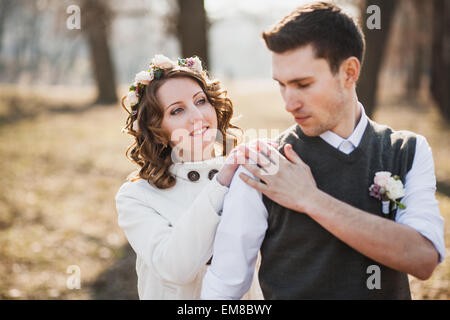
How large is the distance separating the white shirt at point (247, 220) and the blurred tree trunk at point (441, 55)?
50.7 ft

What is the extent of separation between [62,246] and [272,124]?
11797 mm

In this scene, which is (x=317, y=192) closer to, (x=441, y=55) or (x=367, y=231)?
(x=367, y=231)

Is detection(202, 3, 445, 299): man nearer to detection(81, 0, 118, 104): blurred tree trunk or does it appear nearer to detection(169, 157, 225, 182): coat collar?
detection(169, 157, 225, 182): coat collar

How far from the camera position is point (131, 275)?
5.45m

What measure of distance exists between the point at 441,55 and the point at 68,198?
46.3 ft

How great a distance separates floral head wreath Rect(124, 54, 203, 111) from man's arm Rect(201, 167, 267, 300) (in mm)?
1087

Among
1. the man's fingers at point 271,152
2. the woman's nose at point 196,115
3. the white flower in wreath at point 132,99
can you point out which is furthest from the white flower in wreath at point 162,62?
the man's fingers at point 271,152

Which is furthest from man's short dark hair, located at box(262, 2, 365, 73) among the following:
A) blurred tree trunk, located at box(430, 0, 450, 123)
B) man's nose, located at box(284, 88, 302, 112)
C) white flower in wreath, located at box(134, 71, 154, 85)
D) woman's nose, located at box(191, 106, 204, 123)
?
blurred tree trunk, located at box(430, 0, 450, 123)

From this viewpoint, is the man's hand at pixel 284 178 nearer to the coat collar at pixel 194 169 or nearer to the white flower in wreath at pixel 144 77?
the coat collar at pixel 194 169

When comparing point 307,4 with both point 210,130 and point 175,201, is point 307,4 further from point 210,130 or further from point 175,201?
point 175,201

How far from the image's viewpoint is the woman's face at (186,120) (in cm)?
273

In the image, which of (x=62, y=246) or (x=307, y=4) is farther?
(x=62, y=246)

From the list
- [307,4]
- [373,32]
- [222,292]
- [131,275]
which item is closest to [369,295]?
[222,292]

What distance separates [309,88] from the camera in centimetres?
215
